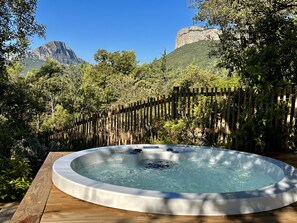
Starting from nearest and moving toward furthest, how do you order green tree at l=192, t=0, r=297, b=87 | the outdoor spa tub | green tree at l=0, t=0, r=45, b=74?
Answer: the outdoor spa tub < green tree at l=192, t=0, r=297, b=87 < green tree at l=0, t=0, r=45, b=74

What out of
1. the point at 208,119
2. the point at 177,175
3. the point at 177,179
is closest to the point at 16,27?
the point at 208,119

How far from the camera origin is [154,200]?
2.00 meters

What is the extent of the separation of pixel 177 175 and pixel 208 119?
2468 millimetres

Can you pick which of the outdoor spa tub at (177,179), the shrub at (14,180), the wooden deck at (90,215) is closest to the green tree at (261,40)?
the outdoor spa tub at (177,179)

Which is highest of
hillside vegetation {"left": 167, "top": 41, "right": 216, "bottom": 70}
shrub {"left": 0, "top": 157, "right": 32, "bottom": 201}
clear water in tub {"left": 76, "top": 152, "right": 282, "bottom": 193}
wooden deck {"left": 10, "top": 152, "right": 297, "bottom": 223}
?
hillside vegetation {"left": 167, "top": 41, "right": 216, "bottom": 70}

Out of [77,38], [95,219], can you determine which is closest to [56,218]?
[95,219]

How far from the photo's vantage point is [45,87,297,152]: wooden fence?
5.20 metres

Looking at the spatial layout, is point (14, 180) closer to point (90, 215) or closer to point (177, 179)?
point (177, 179)

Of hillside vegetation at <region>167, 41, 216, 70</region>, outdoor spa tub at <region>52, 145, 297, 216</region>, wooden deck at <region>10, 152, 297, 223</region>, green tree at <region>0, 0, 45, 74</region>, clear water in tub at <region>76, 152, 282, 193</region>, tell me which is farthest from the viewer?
hillside vegetation at <region>167, 41, 216, 70</region>

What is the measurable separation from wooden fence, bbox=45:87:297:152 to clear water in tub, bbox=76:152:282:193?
1735mm

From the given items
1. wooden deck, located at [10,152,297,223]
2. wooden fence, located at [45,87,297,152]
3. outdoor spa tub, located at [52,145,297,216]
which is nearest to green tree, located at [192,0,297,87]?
wooden fence, located at [45,87,297,152]

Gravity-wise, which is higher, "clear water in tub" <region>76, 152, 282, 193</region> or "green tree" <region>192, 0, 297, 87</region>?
"green tree" <region>192, 0, 297, 87</region>

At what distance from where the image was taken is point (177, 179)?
3.50 m

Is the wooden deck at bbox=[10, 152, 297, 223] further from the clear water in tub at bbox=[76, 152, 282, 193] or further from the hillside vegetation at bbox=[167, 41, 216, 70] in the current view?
the hillside vegetation at bbox=[167, 41, 216, 70]
